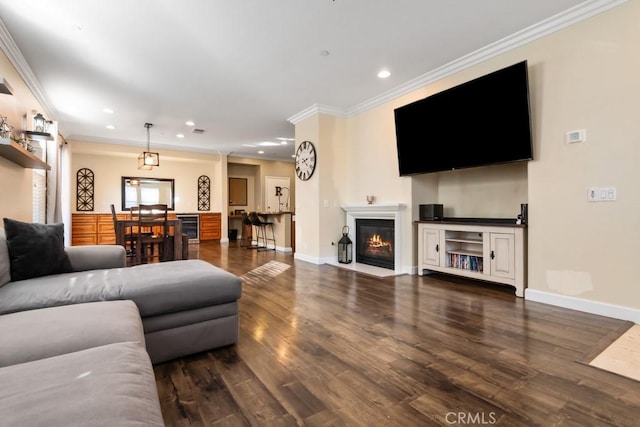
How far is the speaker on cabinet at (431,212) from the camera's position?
4.35m

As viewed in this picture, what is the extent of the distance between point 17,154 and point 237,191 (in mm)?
7728

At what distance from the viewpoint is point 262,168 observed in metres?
10.5

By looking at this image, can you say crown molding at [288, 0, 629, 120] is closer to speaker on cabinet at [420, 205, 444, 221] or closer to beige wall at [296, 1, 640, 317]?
beige wall at [296, 1, 640, 317]

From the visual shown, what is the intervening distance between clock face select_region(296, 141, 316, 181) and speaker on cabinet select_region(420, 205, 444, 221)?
6.63 feet

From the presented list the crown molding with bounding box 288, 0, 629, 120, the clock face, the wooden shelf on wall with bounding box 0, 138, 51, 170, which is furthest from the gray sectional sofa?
the crown molding with bounding box 288, 0, 629, 120

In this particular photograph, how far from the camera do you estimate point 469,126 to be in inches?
143

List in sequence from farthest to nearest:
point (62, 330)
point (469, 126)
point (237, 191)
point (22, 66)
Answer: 1. point (237, 191)
2. point (22, 66)
3. point (469, 126)
4. point (62, 330)

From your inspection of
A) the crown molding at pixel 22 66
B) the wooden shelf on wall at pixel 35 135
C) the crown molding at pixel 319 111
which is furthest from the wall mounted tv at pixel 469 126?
the wooden shelf on wall at pixel 35 135

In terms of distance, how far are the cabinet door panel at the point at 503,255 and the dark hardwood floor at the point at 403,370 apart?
1.25ft

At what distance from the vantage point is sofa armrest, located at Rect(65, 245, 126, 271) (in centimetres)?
248

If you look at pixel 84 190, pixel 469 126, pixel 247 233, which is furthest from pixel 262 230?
pixel 469 126

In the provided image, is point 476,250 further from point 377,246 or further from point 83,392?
point 83,392

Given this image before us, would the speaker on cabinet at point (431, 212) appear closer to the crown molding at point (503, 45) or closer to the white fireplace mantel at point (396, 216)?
the white fireplace mantel at point (396, 216)

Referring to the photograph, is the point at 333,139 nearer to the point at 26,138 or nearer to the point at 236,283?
the point at 236,283
